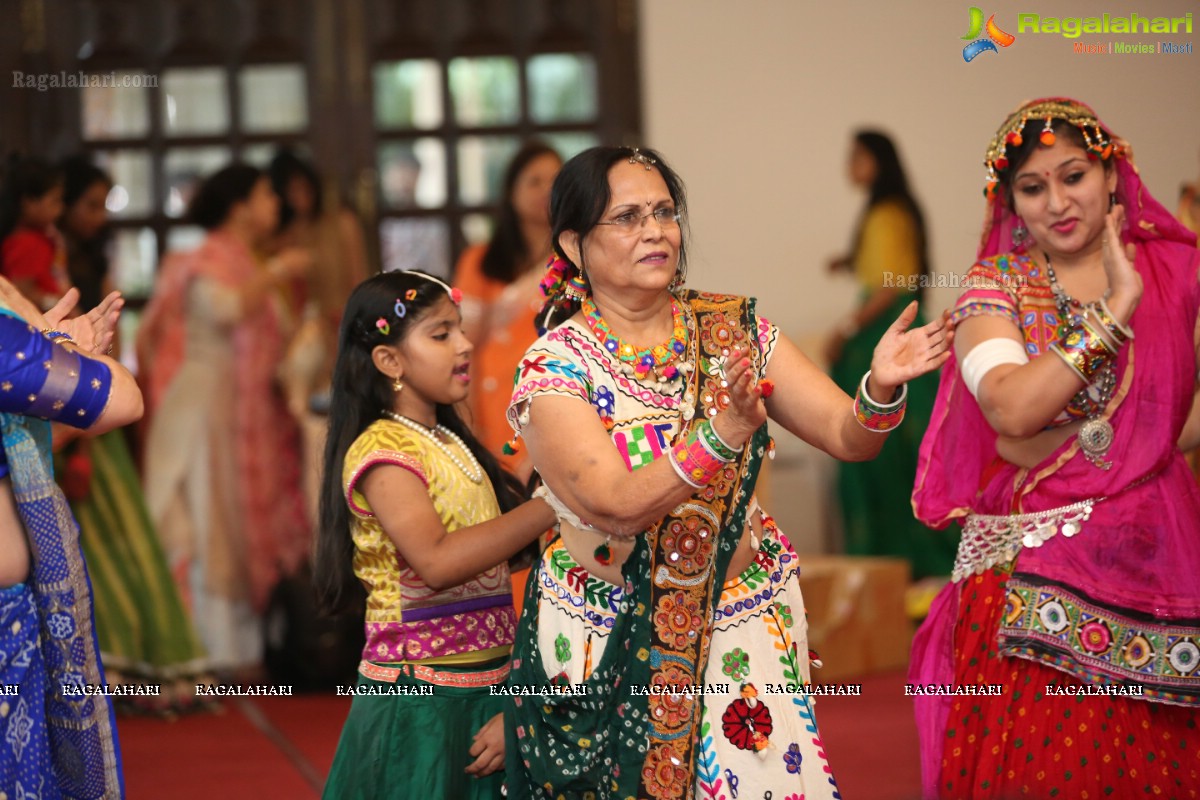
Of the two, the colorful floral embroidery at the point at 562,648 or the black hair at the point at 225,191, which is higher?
the black hair at the point at 225,191

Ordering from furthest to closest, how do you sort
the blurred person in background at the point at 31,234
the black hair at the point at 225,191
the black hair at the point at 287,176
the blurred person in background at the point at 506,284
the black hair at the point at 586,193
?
1. the black hair at the point at 287,176
2. the black hair at the point at 225,191
3. the blurred person in background at the point at 506,284
4. the blurred person in background at the point at 31,234
5. the black hair at the point at 586,193

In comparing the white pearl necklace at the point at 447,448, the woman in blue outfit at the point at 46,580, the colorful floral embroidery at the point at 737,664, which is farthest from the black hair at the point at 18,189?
the colorful floral embroidery at the point at 737,664

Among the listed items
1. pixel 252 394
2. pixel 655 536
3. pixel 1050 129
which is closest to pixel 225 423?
pixel 252 394

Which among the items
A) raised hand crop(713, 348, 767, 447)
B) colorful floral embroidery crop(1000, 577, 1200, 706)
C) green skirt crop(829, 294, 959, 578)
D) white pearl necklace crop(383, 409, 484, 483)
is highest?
raised hand crop(713, 348, 767, 447)

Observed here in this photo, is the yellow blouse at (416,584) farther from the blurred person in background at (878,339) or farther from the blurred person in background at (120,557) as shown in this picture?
the blurred person in background at (878,339)

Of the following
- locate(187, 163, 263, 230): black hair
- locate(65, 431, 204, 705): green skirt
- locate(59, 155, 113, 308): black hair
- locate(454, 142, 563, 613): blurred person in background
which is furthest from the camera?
locate(187, 163, 263, 230): black hair

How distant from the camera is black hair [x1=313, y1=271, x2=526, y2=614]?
259 cm

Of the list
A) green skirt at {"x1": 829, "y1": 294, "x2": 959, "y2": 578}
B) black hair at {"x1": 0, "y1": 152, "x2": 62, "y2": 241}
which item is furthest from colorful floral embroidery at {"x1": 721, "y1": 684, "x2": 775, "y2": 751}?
green skirt at {"x1": 829, "y1": 294, "x2": 959, "y2": 578}

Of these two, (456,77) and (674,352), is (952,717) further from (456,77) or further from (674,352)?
(456,77)

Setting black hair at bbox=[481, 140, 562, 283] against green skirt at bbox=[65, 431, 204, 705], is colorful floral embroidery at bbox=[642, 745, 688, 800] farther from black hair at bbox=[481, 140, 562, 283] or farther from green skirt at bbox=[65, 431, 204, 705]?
green skirt at bbox=[65, 431, 204, 705]

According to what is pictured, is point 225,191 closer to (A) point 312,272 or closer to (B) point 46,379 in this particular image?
(A) point 312,272

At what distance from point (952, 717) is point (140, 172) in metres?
4.87

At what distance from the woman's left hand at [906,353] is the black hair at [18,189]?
344cm

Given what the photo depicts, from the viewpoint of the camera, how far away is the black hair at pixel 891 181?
613 cm
